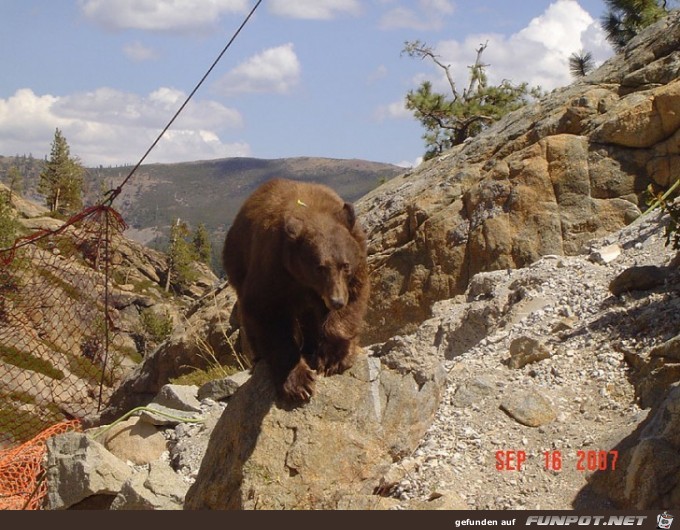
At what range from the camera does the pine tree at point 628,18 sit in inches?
917

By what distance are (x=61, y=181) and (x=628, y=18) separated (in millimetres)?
65969

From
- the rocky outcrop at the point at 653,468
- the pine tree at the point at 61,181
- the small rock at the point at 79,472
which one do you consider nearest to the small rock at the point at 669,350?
the rocky outcrop at the point at 653,468

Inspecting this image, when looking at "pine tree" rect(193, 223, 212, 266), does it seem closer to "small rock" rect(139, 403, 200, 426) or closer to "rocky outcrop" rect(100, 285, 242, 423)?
"rocky outcrop" rect(100, 285, 242, 423)

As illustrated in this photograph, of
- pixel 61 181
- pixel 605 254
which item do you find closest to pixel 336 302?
pixel 605 254

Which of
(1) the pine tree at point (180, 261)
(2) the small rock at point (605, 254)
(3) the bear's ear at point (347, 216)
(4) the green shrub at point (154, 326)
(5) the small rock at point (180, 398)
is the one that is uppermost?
(2) the small rock at point (605, 254)

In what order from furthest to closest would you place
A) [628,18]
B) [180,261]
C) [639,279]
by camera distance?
[180,261], [628,18], [639,279]

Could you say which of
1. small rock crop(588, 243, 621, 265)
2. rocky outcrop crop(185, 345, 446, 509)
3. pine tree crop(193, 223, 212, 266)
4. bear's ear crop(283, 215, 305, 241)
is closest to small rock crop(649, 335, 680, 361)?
rocky outcrop crop(185, 345, 446, 509)

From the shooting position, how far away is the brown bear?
636 centimetres

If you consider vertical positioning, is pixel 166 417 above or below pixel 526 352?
below

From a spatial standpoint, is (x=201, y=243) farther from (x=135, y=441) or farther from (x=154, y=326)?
(x=135, y=441)

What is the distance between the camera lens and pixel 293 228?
6.45m

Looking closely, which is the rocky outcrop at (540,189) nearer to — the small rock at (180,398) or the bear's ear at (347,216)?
the small rock at (180,398)

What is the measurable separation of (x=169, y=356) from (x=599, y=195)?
8510 millimetres

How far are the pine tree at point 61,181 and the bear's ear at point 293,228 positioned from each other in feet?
248
